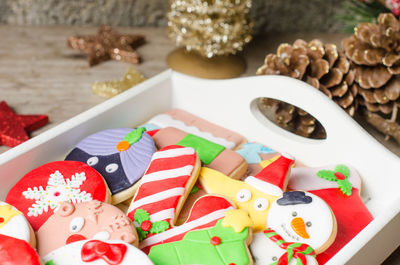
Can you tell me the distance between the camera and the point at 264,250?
0.70m

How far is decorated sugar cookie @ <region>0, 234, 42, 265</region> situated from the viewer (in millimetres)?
602

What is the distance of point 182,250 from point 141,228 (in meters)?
0.08

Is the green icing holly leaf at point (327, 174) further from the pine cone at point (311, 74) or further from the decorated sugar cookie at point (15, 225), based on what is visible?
the decorated sugar cookie at point (15, 225)

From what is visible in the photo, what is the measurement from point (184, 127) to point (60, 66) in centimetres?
53

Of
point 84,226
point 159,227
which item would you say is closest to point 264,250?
point 159,227

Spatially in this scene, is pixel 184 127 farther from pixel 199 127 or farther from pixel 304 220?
pixel 304 220

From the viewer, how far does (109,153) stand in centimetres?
85

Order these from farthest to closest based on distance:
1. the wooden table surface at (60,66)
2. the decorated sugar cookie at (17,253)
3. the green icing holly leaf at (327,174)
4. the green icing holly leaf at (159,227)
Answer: the wooden table surface at (60,66)
the green icing holly leaf at (327,174)
the green icing holly leaf at (159,227)
the decorated sugar cookie at (17,253)

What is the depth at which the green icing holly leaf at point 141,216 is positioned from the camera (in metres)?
0.73

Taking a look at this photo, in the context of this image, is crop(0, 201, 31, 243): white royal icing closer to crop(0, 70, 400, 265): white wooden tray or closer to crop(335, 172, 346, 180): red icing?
crop(0, 70, 400, 265): white wooden tray

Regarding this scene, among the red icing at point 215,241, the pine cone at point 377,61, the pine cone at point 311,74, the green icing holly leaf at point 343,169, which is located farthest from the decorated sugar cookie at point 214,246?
the pine cone at point 377,61

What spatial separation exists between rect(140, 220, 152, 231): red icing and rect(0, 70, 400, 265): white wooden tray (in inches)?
9.6

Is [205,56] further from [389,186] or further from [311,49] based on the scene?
[389,186]

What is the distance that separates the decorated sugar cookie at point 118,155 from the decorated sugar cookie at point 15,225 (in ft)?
0.48
